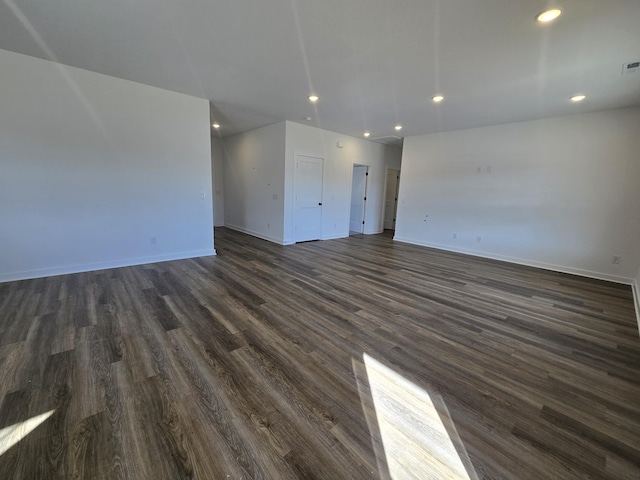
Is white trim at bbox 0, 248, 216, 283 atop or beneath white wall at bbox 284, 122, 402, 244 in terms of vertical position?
beneath

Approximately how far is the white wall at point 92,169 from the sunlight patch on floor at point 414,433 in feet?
14.0

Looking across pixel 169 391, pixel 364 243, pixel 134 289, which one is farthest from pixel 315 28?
pixel 364 243

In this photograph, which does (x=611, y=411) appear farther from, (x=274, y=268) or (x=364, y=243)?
(x=364, y=243)

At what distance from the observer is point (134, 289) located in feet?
10.8

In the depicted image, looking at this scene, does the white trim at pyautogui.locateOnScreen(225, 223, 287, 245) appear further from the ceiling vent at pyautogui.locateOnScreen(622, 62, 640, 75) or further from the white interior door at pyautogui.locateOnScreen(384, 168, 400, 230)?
the ceiling vent at pyautogui.locateOnScreen(622, 62, 640, 75)

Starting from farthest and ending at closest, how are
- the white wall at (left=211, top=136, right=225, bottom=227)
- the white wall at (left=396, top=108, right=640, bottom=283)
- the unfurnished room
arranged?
the white wall at (left=211, top=136, right=225, bottom=227) < the white wall at (left=396, top=108, right=640, bottom=283) < the unfurnished room

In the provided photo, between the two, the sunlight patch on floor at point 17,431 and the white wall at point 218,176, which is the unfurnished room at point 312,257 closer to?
the sunlight patch on floor at point 17,431

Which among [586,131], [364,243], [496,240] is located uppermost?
[586,131]

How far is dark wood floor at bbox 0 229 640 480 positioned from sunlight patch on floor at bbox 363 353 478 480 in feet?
0.04

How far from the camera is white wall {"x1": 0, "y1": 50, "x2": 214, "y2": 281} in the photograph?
10.8 feet

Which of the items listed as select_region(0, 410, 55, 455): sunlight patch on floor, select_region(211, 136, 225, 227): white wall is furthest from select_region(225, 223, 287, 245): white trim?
select_region(0, 410, 55, 455): sunlight patch on floor

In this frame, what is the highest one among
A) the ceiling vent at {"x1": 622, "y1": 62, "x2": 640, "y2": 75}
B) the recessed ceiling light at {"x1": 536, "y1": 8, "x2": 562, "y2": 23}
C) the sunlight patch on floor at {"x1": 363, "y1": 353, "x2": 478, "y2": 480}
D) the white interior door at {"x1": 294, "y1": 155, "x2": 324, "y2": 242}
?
the recessed ceiling light at {"x1": 536, "y1": 8, "x2": 562, "y2": 23}

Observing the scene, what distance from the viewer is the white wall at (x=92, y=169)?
3279mm

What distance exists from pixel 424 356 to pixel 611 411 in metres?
1.15
